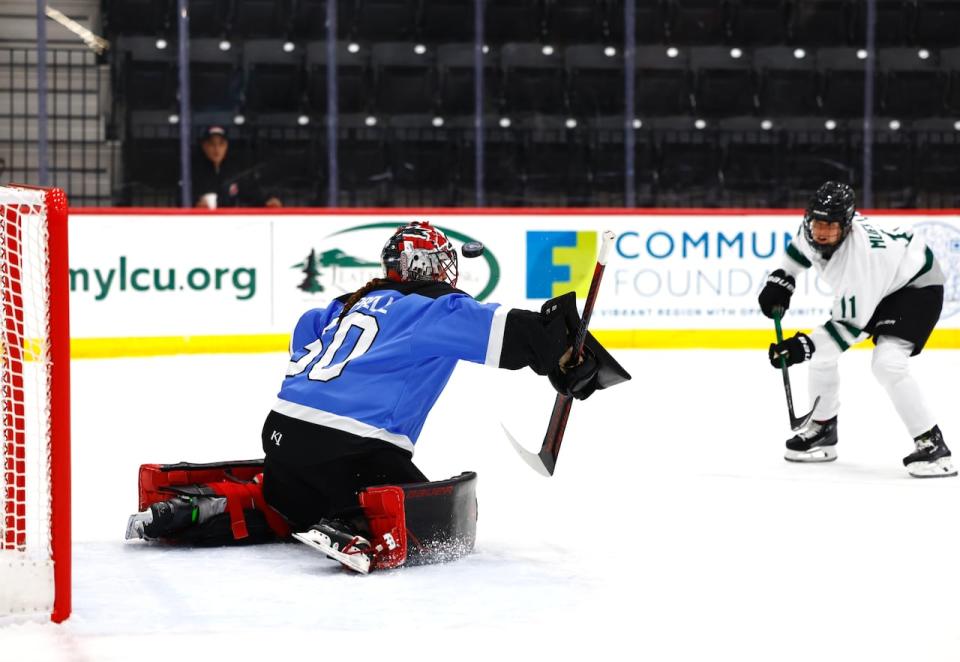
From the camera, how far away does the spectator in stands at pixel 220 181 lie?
9227 mm

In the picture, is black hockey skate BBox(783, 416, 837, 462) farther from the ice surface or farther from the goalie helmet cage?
the goalie helmet cage

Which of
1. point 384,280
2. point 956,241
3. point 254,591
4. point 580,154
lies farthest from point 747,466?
point 580,154

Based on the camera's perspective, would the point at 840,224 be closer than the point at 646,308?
Yes

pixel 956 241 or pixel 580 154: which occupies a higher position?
pixel 580 154

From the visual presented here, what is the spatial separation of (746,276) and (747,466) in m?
4.50

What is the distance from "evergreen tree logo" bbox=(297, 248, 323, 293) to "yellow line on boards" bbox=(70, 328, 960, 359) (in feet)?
1.09

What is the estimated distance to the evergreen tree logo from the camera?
28.6 feet

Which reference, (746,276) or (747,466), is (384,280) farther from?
(746,276)

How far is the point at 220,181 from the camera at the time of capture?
931 centimetres

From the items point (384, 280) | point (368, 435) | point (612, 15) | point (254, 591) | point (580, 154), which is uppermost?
point (612, 15)

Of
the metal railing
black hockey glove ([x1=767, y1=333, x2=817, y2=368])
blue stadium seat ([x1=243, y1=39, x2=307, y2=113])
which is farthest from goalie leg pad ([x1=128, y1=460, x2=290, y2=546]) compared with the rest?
blue stadium seat ([x1=243, y1=39, x2=307, y2=113])

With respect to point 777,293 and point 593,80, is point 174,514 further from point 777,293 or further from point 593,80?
point 593,80

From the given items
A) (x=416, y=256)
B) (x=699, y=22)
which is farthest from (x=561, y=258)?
(x=416, y=256)

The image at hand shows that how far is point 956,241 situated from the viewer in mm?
9352
